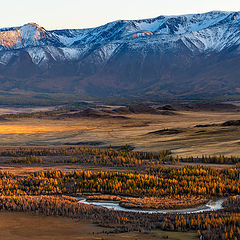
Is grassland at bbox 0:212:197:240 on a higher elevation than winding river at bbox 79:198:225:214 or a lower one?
higher

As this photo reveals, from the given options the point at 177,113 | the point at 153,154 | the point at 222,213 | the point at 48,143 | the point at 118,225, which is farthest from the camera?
the point at 177,113

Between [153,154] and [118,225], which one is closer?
[118,225]

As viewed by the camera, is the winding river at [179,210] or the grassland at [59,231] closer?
the grassland at [59,231]

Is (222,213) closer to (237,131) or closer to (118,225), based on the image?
(118,225)

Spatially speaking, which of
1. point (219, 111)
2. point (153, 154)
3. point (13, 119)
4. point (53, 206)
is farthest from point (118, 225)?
point (219, 111)

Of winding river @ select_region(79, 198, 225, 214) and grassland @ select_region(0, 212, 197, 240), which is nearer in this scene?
grassland @ select_region(0, 212, 197, 240)

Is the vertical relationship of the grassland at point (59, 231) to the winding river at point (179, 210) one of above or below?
above

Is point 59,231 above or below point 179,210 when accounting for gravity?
above

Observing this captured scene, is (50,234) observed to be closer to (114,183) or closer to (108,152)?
(114,183)

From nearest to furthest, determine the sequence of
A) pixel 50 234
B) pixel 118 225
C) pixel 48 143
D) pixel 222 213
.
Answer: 1. pixel 50 234
2. pixel 118 225
3. pixel 222 213
4. pixel 48 143

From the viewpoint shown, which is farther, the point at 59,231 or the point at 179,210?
the point at 179,210
